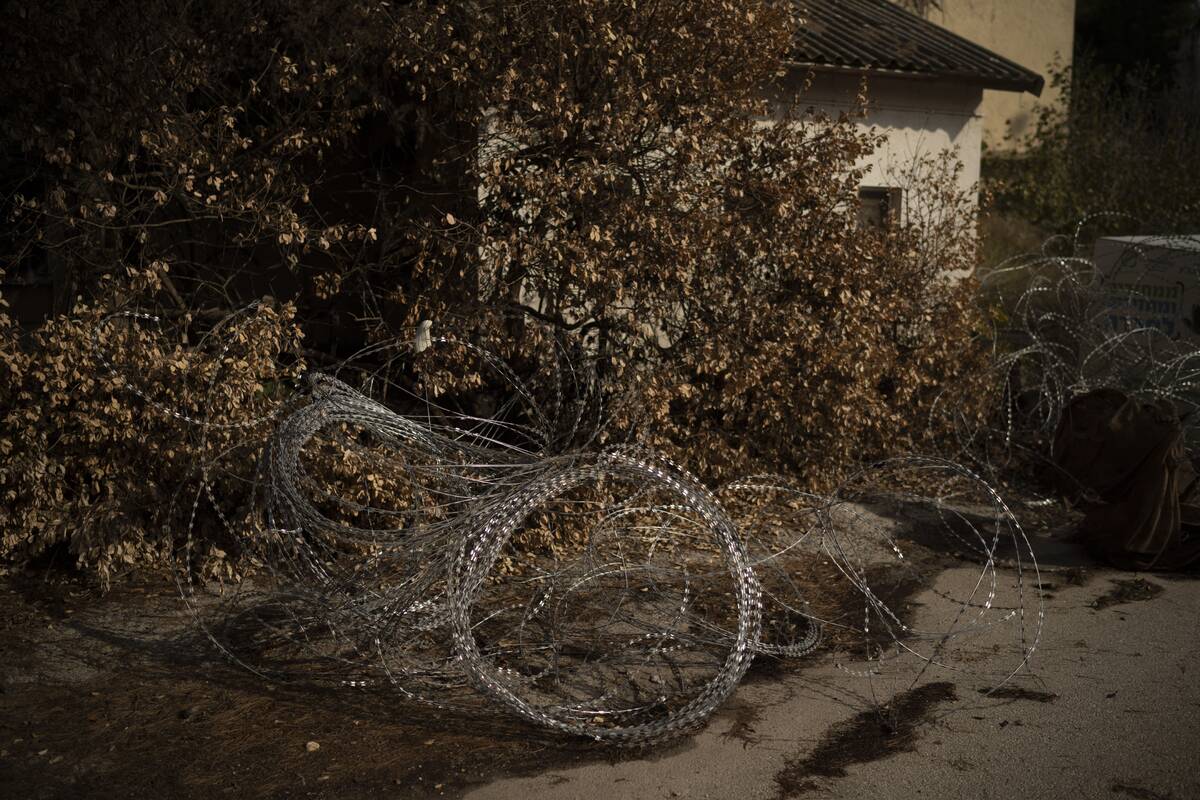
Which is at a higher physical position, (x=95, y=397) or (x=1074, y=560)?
(x=95, y=397)

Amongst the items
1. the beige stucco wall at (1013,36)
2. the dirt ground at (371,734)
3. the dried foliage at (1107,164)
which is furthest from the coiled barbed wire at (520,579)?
the beige stucco wall at (1013,36)

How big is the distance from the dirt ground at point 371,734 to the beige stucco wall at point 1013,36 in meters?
17.3

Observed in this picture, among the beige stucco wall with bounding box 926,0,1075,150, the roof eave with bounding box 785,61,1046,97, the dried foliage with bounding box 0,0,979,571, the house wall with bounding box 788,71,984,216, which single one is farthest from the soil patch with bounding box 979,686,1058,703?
the beige stucco wall with bounding box 926,0,1075,150

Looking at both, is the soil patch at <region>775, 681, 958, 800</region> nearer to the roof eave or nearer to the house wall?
the house wall

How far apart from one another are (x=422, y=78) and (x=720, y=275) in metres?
2.42

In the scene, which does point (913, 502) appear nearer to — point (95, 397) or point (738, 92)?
point (738, 92)

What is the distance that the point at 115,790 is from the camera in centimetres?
465

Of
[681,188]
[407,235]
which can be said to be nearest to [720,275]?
[681,188]

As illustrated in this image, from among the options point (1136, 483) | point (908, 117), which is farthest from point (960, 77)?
point (1136, 483)

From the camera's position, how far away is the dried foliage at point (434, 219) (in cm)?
683

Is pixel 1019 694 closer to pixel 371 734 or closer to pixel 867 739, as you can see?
pixel 867 739

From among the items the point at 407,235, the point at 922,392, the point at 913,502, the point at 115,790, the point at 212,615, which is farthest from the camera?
the point at 922,392

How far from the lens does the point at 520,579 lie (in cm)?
711

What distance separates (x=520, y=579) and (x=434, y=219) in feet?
8.40
